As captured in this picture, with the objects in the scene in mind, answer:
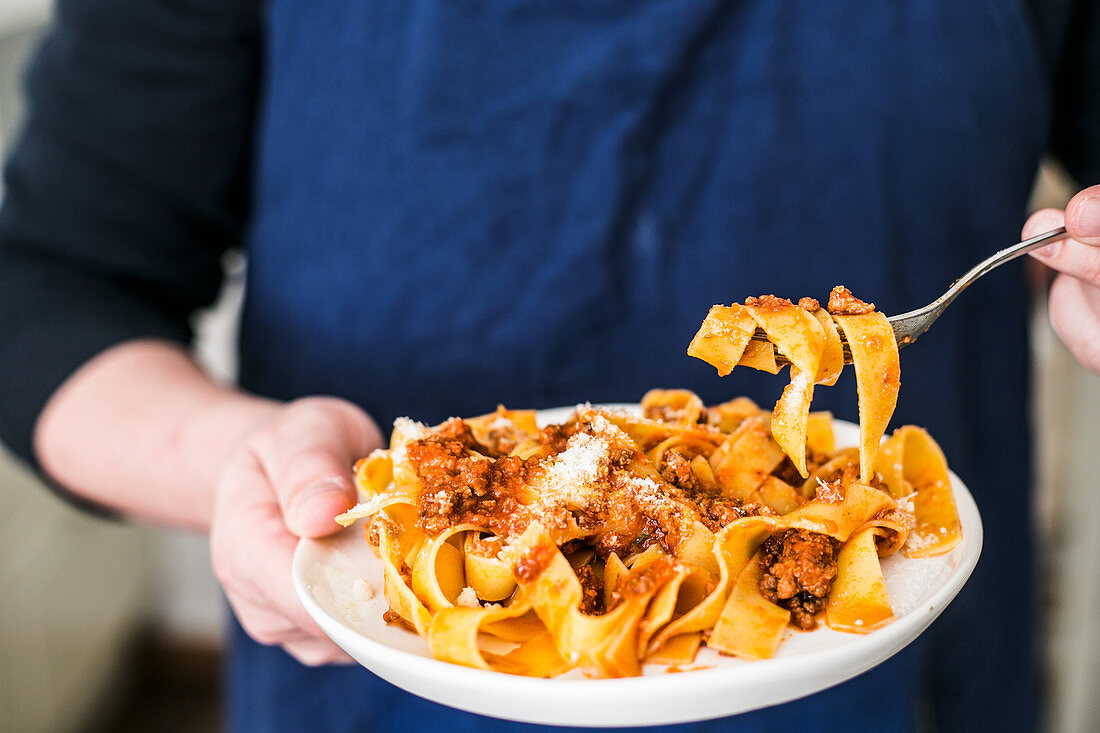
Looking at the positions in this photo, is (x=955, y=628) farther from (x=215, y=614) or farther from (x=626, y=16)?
(x=215, y=614)

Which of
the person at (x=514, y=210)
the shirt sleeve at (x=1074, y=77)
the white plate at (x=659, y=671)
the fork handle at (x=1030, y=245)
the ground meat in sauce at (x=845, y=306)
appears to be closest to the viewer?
the white plate at (x=659, y=671)

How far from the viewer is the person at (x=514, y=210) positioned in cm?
181

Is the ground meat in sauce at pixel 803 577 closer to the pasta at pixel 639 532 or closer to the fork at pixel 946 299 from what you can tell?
the pasta at pixel 639 532

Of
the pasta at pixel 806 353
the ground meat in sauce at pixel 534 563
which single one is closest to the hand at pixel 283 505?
the ground meat in sauce at pixel 534 563

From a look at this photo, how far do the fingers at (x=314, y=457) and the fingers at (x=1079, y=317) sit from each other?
1113 mm

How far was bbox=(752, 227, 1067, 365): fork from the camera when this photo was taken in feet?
3.86

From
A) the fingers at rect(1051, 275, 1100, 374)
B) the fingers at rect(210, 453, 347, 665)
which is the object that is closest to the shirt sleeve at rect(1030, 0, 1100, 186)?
the fingers at rect(1051, 275, 1100, 374)

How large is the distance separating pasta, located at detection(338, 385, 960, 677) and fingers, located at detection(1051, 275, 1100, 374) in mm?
256

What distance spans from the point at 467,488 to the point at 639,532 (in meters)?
0.25

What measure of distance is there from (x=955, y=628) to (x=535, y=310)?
119 cm

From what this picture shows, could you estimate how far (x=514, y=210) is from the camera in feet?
6.07

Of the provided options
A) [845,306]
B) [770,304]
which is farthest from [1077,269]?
[770,304]

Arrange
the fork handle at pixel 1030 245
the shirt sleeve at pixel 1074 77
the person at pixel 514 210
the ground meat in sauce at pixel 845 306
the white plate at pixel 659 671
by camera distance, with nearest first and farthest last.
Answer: the white plate at pixel 659 671
the fork handle at pixel 1030 245
the ground meat in sauce at pixel 845 306
the person at pixel 514 210
the shirt sleeve at pixel 1074 77

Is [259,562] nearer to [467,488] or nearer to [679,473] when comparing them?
[467,488]
